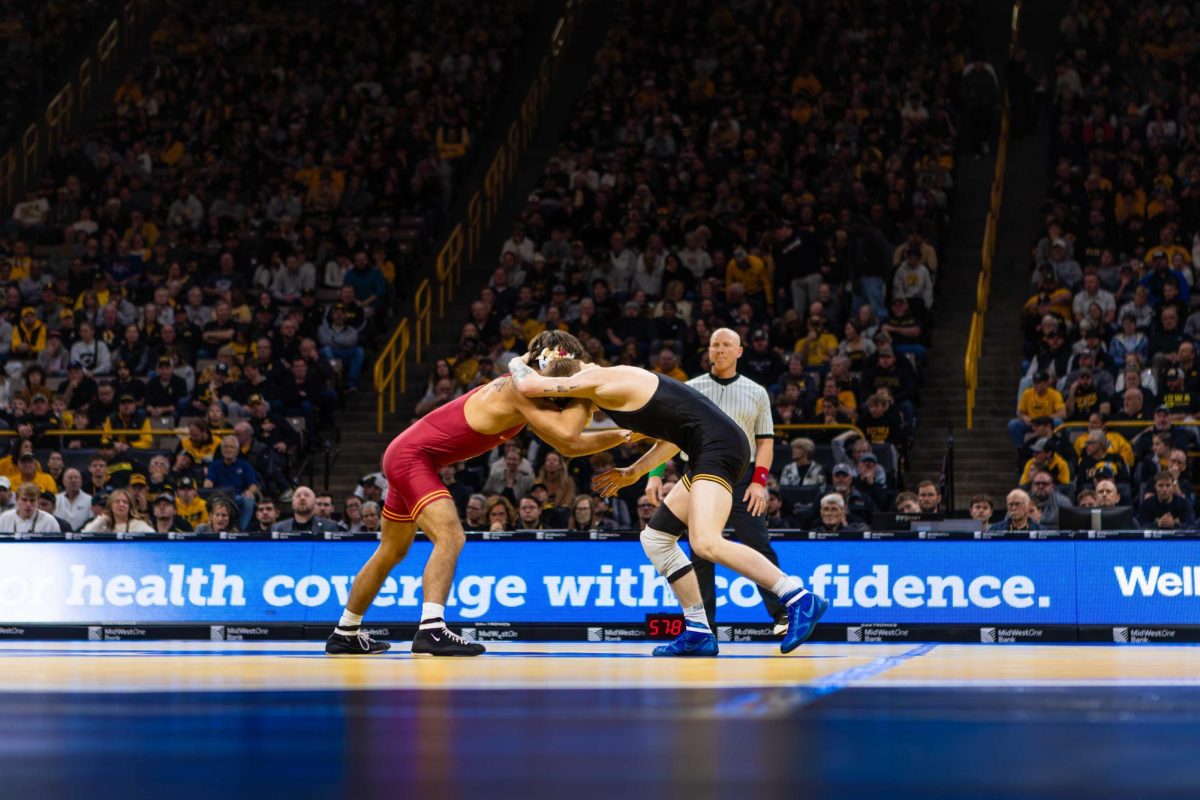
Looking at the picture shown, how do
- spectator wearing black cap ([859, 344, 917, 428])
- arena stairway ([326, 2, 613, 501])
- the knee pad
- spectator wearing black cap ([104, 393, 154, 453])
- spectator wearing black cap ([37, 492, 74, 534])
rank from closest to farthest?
the knee pad → spectator wearing black cap ([37, 492, 74, 534]) → spectator wearing black cap ([859, 344, 917, 428]) → spectator wearing black cap ([104, 393, 154, 453]) → arena stairway ([326, 2, 613, 501])

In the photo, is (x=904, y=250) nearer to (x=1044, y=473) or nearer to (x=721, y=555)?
(x=1044, y=473)

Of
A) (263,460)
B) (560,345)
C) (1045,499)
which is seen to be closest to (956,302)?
(1045,499)

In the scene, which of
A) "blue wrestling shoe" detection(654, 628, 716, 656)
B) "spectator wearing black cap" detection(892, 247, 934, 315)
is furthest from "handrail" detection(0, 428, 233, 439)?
"blue wrestling shoe" detection(654, 628, 716, 656)

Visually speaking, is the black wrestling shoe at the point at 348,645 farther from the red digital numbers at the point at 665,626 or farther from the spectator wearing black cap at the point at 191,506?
the spectator wearing black cap at the point at 191,506

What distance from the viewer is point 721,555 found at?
874 cm

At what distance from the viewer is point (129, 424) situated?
18.8 meters

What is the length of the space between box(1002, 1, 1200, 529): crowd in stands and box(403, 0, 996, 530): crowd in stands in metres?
1.43

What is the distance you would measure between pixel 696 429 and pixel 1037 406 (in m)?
8.88

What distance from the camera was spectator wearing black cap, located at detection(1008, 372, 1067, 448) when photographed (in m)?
16.9

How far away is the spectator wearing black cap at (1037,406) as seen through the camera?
55.4 ft

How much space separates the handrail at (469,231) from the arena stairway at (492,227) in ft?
0.40

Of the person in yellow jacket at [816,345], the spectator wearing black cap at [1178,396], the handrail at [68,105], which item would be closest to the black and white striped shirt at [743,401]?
the spectator wearing black cap at [1178,396]

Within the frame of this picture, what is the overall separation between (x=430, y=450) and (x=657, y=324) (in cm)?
1023

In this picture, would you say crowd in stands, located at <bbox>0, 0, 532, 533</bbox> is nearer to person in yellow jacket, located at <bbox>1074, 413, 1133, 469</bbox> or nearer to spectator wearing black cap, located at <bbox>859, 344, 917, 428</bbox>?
spectator wearing black cap, located at <bbox>859, 344, 917, 428</bbox>
